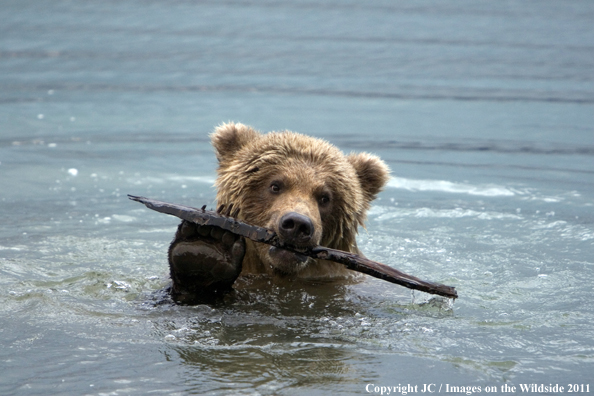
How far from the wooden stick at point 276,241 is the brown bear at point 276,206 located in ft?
0.16

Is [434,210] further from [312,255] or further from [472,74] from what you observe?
[472,74]

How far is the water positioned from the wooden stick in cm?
30

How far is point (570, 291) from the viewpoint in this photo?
5262 millimetres

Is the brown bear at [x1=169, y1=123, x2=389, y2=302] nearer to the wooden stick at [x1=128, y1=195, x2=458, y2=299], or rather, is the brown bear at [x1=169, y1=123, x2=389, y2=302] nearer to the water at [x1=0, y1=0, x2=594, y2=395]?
the wooden stick at [x1=128, y1=195, x2=458, y2=299]

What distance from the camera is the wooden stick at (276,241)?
13.4 feet

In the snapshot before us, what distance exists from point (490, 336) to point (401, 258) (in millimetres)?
2131

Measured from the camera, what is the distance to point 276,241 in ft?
14.0

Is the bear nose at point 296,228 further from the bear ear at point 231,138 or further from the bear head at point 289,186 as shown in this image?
the bear ear at point 231,138

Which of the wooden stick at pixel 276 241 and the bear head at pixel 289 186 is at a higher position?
the bear head at pixel 289 186

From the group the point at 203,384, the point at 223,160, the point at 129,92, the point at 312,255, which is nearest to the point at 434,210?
the point at 223,160

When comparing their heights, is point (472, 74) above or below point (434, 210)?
above

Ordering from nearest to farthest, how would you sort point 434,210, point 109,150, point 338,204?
1. point 338,204
2. point 434,210
3. point 109,150

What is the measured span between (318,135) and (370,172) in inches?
197

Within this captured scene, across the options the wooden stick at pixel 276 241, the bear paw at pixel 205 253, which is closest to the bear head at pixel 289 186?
the wooden stick at pixel 276 241
